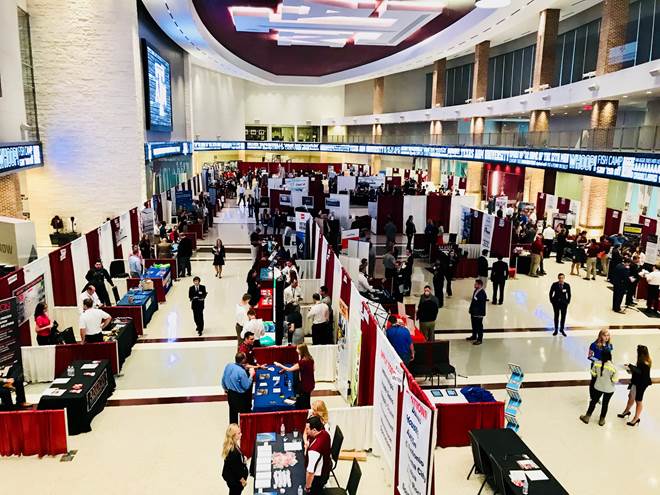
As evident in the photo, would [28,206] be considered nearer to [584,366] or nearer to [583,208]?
[584,366]

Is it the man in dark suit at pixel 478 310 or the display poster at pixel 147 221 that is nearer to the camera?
the man in dark suit at pixel 478 310

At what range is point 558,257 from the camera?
57.3 feet

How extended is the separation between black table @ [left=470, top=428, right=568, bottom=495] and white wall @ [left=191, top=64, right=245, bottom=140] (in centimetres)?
3562

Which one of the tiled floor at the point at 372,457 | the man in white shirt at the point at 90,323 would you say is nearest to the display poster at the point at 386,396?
the tiled floor at the point at 372,457

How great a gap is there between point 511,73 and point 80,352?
3157 centimetres

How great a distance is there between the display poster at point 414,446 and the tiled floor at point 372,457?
47.9 inches

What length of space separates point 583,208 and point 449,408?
53.3ft

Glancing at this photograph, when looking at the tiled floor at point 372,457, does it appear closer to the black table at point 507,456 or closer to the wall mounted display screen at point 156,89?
the black table at point 507,456

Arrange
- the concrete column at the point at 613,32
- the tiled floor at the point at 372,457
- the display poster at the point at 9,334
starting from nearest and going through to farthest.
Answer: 1. the tiled floor at the point at 372,457
2. the display poster at the point at 9,334
3. the concrete column at the point at 613,32

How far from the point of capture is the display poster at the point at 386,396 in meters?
5.23

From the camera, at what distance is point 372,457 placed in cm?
644

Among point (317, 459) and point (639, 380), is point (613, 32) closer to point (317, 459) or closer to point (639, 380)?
point (639, 380)

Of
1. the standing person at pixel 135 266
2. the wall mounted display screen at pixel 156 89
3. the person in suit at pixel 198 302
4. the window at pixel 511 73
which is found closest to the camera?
the person in suit at pixel 198 302

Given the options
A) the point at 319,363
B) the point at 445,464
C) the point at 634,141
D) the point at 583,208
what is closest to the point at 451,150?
the point at 583,208
